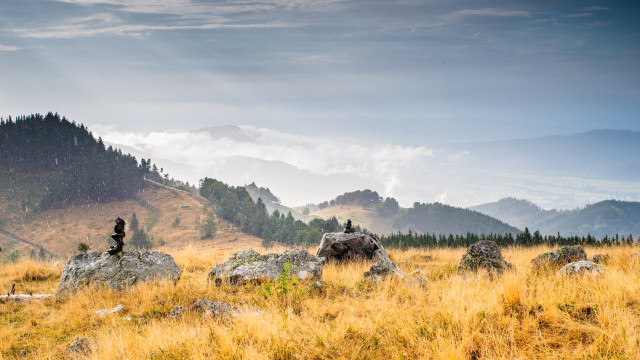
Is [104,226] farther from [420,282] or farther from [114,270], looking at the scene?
[420,282]

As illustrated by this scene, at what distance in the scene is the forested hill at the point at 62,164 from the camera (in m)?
125

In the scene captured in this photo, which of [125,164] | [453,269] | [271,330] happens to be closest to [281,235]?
[125,164]

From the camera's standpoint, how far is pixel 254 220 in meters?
115

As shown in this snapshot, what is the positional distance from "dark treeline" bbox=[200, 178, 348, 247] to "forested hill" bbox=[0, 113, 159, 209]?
3297 centimetres

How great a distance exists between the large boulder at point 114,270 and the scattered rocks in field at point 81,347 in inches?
178

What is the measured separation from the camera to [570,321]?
17.5 feet

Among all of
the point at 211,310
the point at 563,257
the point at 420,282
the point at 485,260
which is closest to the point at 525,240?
the point at 563,257

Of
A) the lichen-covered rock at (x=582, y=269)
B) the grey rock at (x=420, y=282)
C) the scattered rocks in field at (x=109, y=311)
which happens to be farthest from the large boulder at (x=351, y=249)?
the scattered rocks in field at (x=109, y=311)

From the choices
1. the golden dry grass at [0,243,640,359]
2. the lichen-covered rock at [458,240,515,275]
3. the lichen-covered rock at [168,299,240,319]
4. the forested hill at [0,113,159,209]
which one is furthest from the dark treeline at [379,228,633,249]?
the forested hill at [0,113,159,209]

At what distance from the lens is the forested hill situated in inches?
4916

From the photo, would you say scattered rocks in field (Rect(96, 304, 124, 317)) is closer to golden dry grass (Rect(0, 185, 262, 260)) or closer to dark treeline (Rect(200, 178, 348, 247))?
dark treeline (Rect(200, 178, 348, 247))

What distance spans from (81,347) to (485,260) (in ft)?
36.8

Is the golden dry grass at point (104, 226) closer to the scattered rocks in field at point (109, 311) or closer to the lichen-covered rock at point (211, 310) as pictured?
the scattered rocks in field at point (109, 311)

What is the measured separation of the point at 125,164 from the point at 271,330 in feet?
501
